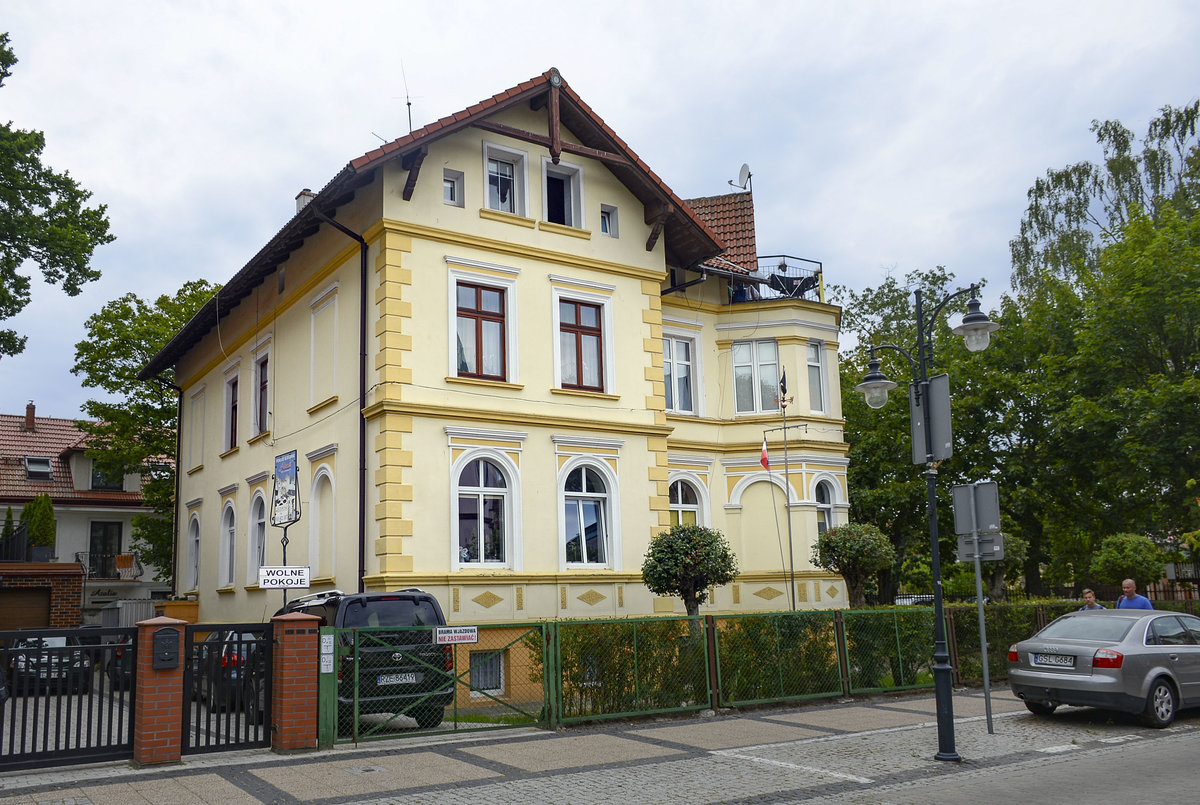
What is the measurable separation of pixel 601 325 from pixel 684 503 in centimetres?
568

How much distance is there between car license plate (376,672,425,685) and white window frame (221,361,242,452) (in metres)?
14.9

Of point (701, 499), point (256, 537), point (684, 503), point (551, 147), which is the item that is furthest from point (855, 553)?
point (256, 537)

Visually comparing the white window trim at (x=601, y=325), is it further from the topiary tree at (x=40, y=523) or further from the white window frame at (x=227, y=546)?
the topiary tree at (x=40, y=523)

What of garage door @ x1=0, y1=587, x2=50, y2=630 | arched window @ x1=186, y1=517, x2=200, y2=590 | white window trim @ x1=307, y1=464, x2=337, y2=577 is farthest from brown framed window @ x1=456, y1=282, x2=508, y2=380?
garage door @ x1=0, y1=587, x2=50, y2=630

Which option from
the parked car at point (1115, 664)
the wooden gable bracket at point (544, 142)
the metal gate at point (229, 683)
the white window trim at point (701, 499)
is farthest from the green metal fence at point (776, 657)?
the wooden gable bracket at point (544, 142)

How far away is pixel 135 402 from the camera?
1394 inches

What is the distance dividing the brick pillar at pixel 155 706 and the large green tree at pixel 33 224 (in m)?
14.7

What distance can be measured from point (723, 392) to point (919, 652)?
360 inches

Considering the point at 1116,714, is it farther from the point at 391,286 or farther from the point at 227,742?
the point at 391,286

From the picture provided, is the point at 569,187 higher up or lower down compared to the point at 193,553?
higher up

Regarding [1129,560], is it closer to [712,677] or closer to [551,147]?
[712,677]

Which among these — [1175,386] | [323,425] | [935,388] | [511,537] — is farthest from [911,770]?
[1175,386]

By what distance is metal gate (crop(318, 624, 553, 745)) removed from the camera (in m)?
12.4

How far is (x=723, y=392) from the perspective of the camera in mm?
25156
